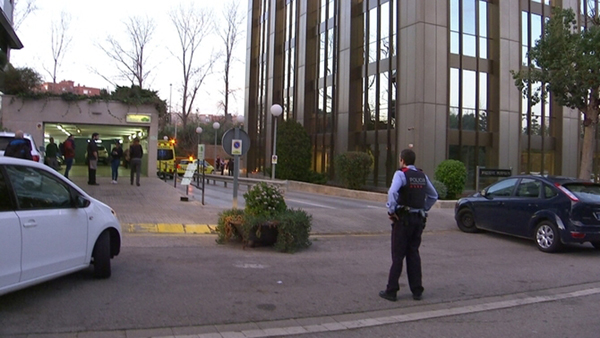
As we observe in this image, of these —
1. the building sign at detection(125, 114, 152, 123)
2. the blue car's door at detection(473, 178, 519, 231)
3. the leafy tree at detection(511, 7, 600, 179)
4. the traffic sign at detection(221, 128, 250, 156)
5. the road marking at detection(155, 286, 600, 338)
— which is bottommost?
the road marking at detection(155, 286, 600, 338)

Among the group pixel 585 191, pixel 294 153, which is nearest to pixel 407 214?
pixel 585 191

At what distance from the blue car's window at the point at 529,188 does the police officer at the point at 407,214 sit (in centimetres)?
527

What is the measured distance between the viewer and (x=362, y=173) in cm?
2475

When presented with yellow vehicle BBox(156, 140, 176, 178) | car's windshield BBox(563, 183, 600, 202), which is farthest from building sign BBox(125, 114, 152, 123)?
car's windshield BBox(563, 183, 600, 202)

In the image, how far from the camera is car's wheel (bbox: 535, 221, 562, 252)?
943 cm

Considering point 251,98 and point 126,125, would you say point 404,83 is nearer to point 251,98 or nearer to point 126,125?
point 126,125

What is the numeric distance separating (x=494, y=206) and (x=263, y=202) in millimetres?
5253

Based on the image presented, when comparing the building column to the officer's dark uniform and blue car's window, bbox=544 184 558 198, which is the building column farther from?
the officer's dark uniform

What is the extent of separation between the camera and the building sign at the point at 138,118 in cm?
2214

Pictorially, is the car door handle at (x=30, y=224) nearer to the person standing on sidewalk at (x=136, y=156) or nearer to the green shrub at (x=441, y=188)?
the person standing on sidewalk at (x=136, y=156)

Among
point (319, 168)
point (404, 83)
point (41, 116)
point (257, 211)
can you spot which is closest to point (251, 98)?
point (319, 168)

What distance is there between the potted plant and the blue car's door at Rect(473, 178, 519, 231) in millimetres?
4405

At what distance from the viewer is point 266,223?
882cm

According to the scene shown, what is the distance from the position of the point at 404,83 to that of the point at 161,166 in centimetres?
1631
